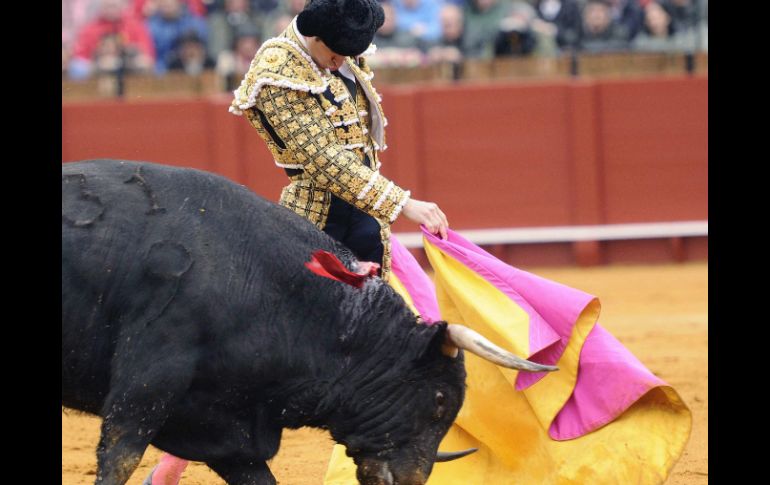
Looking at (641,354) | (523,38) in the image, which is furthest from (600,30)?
(641,354)

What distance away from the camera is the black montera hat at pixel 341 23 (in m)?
3.36

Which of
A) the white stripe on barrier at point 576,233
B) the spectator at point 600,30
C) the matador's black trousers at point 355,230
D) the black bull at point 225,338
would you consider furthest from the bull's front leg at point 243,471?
the spectator at point 600,30

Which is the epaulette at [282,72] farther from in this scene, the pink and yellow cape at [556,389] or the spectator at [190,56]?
the spectator at [190,56]

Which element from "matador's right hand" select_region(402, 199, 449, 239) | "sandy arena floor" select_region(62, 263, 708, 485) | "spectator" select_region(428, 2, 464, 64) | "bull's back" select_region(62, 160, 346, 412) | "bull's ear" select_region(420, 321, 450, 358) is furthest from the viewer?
"spectator" select_region(428, 2, 464, 64)

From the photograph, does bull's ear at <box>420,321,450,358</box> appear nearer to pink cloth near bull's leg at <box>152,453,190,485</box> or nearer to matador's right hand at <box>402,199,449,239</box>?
matador's right hand at <box>402,199,449,239</box>

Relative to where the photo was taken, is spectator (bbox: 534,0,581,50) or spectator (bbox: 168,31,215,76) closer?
spectator (bbox: 534,0,581,50)

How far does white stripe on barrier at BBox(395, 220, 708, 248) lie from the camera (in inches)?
349

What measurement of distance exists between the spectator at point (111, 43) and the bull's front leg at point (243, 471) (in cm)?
618

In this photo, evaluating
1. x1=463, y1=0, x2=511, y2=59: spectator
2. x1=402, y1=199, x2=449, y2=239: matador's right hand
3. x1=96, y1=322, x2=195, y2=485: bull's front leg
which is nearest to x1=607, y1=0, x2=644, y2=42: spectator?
x1=463, y1=0, x2=511, y2=59: spectator

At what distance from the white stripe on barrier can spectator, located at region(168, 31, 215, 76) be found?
70.7 inches
